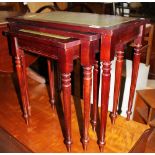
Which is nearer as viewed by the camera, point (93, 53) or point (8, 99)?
point (93, 53)

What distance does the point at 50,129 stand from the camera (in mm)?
1125

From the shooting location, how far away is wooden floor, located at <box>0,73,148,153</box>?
1.01m

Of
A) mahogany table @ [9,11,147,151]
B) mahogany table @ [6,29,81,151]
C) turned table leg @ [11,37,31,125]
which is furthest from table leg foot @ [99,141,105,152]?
turned table leg @ [11,37,31,125]

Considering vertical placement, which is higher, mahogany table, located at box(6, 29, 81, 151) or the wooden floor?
mahogany table, located at box(6, 29, 81, 151)

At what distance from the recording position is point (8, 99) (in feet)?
4.74

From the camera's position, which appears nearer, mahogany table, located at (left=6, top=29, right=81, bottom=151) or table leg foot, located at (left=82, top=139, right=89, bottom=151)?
mahogany table, located at (left=6, top=29, right=81, bottom=151)

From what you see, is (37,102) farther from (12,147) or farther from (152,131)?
(152,131)

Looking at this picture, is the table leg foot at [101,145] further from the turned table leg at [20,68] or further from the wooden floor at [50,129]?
the turned table leg at [20,68]

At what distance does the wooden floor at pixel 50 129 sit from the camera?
1015 millimetres

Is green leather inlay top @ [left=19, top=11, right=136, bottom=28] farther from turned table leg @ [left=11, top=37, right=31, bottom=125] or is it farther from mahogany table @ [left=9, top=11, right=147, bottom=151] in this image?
turned table leg @ [left=11, top=37, right=31, bottom=125]

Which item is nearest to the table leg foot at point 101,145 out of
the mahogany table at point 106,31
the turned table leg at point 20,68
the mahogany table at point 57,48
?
the mahogany table at point 106,31

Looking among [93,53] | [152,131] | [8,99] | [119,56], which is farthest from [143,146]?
[8,99]

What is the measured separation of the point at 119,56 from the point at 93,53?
32cm

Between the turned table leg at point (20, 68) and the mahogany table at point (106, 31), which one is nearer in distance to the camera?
the mahogany table at point (106, 31)
